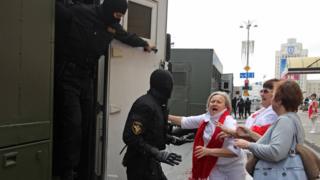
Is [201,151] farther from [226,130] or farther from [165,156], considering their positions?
[165,156]

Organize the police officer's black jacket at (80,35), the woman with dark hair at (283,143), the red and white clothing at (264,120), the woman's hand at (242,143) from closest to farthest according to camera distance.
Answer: the woman with dark hair at (283,143) → the police officer's black jacket at (80,35) → the woman's hand at (242,143) → the red and white clothing at (264,120)

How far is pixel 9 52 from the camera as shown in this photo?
2230 mm

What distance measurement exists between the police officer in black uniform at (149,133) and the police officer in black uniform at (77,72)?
0.38 meters

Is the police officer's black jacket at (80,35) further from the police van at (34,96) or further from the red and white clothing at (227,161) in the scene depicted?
the red and white clothing at (227,161)

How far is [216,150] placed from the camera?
3.62 m

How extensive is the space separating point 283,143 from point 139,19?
180 cm

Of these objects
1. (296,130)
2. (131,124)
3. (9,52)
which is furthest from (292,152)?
(9,52)

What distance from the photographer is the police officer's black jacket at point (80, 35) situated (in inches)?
121

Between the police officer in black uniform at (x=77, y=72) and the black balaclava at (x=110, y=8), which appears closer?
the police officer in black uniform at (x=77, y=72)

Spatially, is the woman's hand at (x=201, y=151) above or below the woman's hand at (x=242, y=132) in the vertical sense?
below

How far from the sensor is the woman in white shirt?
3.66m

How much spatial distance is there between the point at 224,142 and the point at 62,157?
4.83 feet

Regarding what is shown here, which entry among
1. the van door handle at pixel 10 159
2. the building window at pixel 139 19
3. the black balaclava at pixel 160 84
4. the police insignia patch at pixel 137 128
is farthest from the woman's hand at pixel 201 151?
the van door handle at pixel 10 159

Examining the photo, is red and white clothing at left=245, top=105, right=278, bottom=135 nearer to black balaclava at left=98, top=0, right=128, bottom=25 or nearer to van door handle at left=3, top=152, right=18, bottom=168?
black balaclava at left=98, top=0, right=128, bottom=25
